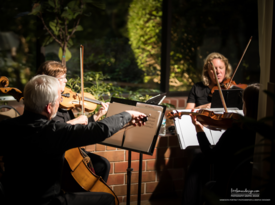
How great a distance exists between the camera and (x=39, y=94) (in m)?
1.14

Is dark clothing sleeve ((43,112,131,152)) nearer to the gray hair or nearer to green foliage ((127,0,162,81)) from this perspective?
the gray hair

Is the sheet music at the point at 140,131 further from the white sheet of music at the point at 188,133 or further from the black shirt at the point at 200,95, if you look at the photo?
the black shirt at the point at 200,95

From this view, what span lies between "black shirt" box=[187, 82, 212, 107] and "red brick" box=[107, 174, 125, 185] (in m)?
1.01

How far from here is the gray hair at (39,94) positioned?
114 centimetres

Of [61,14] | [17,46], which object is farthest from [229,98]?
[17,46]

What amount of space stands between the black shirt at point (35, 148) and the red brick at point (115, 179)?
1065 mm

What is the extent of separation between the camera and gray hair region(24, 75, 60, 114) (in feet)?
3.76

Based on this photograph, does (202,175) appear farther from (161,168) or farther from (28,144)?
(28,144)

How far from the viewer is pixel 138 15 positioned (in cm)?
355

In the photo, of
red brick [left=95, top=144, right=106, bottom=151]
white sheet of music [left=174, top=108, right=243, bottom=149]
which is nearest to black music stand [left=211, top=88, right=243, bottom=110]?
white sheet of music [left=174, top=108, right=243, bottom=149]

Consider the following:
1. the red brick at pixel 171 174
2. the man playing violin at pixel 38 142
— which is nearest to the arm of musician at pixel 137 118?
the man playing violin at pixel 38 142

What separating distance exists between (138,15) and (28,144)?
281cm

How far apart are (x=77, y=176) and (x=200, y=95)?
1.57 meters

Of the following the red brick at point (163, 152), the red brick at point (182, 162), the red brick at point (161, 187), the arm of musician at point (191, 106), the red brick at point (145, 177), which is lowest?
the red brick at point (161, 187)
